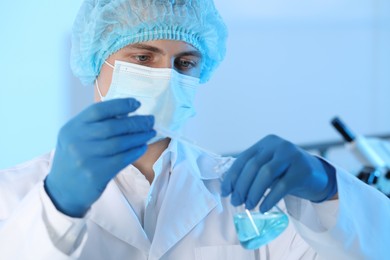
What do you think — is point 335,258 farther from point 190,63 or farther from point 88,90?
point 88,90

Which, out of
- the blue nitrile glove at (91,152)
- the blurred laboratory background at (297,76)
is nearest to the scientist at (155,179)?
the blue nitrile glove at (91,152)

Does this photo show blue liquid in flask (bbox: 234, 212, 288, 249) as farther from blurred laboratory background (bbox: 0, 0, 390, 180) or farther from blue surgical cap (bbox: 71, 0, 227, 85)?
blurred laboratory background (bbox: 0, 0, 390, 180)

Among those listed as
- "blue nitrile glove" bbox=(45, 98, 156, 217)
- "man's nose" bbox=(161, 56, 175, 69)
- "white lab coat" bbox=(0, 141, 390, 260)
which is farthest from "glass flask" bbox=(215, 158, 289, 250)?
"man's nose" bbox=(161, 56, 175, 69)

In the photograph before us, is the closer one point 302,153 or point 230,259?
point 302,153

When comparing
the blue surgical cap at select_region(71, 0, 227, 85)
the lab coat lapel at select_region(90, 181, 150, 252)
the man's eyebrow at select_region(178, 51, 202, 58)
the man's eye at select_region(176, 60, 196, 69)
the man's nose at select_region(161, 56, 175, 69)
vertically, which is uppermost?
the blue surgical cap at select_region(71, 0, 227, 85)

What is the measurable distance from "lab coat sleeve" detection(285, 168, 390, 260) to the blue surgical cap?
1.64ft

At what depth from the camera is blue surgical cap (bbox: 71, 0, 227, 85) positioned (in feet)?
4.03

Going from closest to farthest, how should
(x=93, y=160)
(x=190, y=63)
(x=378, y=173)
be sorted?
(x=93, y=160) → (x=190, y=63) → (x=378, y=173)

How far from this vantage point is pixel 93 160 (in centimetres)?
89

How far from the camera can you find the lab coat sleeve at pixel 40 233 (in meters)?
0.89

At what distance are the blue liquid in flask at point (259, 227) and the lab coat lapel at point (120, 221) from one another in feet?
0.95

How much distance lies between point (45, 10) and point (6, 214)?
94 cm

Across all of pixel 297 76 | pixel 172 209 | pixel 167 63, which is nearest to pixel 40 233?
pixel 172 209

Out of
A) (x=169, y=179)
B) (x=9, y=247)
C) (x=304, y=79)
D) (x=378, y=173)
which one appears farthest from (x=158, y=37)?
(x=304, y=79)
